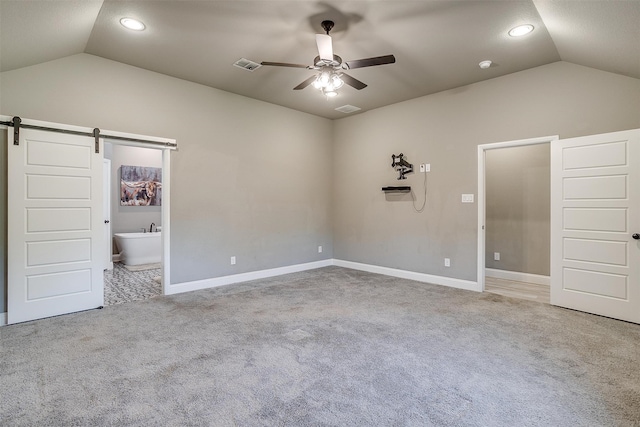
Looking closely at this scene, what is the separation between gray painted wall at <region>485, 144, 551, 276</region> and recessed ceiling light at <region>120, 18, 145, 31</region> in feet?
18.1

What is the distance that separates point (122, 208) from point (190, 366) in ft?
20.6

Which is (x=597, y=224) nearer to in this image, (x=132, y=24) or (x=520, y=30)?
(x=520, y=30)

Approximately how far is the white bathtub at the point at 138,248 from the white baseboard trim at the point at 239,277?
2.85 metres

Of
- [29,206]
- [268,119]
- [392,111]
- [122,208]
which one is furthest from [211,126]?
[122,208]

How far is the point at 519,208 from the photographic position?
5.42 meters

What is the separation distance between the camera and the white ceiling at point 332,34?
→ 8.94ft

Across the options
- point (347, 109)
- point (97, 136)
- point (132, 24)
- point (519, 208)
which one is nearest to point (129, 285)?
point (97, 136)

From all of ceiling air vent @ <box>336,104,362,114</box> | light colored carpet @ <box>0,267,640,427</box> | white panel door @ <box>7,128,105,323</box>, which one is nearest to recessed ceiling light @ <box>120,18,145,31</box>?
white panel door @ <box>7,128,105,323</box>

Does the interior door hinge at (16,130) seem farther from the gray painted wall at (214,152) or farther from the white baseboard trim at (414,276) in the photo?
the white baseboard trim at (414,276)

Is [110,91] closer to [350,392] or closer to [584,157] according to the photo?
[350,392]

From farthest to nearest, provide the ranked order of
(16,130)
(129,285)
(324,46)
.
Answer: (129,285)
(16,130)
(324,46)

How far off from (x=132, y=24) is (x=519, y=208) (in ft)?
19.7

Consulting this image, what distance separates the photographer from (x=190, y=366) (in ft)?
8.07

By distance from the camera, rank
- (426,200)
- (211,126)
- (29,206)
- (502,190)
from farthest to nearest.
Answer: (502,190), (426,200), (211,126), (29,206)
